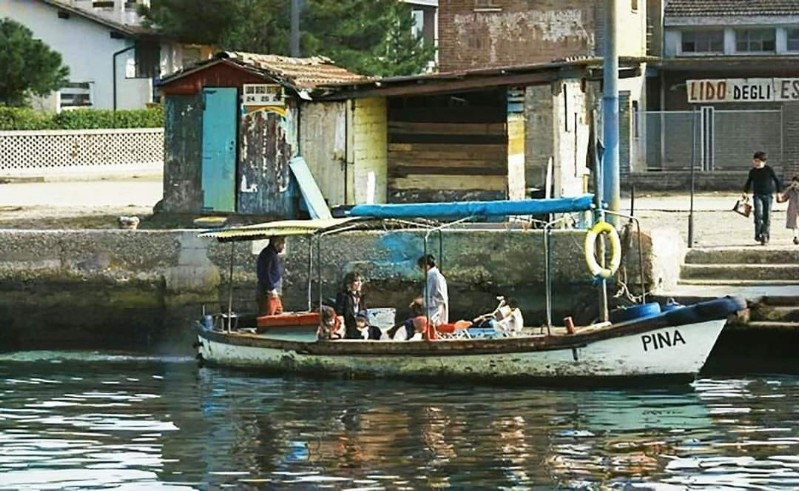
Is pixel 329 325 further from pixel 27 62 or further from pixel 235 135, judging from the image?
pixel 27 62

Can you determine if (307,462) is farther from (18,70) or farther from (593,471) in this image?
(18,70)

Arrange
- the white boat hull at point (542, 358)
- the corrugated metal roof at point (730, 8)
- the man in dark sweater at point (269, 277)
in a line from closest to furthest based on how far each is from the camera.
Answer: the white boat hull at point (542, 358)
the man in dark sweater at point (269, 277)
the corrugated metal roof at point (730, 8)

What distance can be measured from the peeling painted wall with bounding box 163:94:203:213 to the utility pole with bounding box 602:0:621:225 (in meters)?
7.69

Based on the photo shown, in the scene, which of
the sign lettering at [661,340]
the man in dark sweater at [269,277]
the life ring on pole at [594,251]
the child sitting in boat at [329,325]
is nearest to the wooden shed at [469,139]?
the man in dark sweater at [269,277]

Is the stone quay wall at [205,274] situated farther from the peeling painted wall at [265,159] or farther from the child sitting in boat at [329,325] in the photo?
the peeling painted wall at [265,159]

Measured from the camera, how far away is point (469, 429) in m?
19.5

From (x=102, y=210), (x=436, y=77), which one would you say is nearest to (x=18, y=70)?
(x=102, y=210)

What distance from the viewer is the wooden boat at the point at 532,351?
21.7 m

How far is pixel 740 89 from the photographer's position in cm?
5078

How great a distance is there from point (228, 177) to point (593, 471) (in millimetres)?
14501

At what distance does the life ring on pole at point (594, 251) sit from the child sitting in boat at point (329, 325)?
317 cm

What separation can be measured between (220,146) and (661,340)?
10952mm

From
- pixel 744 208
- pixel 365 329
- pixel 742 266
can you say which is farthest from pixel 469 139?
pixel 365 329

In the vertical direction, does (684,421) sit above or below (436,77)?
below
